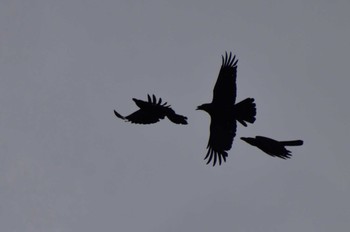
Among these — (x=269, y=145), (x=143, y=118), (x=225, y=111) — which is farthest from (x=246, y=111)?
(x=269, y=145)

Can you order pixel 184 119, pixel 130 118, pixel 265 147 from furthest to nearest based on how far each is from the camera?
pixel 130 118 → pixel 184 119 → pixel 265 147

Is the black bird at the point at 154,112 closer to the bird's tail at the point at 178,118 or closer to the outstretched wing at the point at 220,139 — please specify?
the bird's tail at the point at 178,118

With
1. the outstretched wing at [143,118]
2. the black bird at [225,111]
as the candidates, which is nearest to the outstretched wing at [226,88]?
the black bird at [225,111]

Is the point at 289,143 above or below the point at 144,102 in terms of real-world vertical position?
below

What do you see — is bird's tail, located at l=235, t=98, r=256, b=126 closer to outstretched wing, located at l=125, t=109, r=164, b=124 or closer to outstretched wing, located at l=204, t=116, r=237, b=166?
outstretched wing, located at l=204, t=116, r=237, b=166

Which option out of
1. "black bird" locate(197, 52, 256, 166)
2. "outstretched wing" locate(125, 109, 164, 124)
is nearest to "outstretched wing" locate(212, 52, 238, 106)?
"black bird" locate(197, 52, 256, 166)

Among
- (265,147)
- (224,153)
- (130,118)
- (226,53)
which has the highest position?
(226,53)

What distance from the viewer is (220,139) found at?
17.2 metres

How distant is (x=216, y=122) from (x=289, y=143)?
15.0 ft

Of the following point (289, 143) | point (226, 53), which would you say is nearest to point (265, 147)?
point (289, 143)

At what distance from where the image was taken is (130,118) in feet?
54.1

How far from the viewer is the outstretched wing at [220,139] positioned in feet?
56.1

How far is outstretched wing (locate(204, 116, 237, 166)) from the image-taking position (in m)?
17.1

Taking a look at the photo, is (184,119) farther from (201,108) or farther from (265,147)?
(265,147)
